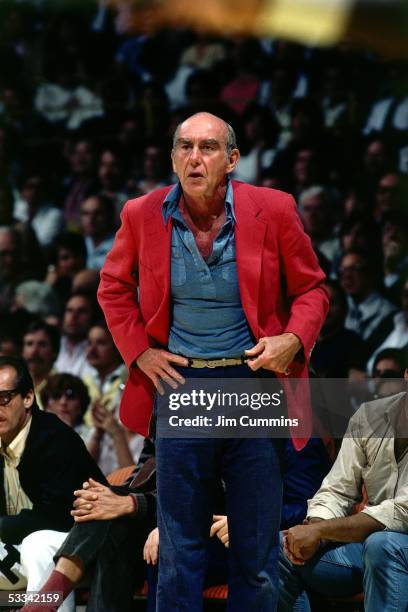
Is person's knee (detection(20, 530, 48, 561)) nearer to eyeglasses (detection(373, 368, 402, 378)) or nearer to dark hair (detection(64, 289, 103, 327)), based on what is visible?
eyeglasses (detection(373, 368, 402, 378))

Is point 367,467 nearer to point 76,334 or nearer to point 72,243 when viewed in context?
point 76,334

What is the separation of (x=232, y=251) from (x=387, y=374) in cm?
150

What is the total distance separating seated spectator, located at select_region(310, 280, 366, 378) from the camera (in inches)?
150

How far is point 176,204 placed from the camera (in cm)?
236

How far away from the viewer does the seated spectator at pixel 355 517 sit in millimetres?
2650

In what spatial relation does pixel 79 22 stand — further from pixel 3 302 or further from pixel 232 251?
pixel 232 251

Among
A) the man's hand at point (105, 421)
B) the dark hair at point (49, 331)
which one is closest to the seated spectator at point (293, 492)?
the man's hand at point (105, 421)

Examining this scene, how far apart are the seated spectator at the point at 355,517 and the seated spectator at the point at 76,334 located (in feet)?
5.60

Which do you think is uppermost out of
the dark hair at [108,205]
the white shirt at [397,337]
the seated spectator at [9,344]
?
the dark hair at [108,205]

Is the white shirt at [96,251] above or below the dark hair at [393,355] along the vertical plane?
above

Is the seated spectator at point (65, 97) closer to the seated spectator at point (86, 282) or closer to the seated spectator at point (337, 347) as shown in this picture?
the seated spectator at point (86, 282)

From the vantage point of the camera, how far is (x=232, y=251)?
7.54 ft

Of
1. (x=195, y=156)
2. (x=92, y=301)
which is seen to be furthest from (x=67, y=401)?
(x=195, y=156)

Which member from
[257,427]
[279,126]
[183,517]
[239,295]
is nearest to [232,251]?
[239,295]
